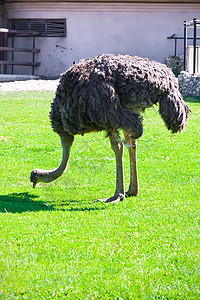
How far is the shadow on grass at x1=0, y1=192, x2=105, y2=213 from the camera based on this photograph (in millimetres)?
6828

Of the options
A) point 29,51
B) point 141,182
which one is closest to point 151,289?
point 141,182

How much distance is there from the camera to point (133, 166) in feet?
23.9

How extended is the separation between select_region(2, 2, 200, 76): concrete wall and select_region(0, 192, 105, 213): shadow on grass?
16069mm

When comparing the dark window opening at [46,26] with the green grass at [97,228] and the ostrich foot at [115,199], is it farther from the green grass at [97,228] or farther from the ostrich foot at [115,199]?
the ostrich foot at [115,199]

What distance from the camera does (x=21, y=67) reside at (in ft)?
76.4

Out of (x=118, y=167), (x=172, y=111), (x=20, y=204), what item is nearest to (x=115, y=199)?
(x=118, y=167)

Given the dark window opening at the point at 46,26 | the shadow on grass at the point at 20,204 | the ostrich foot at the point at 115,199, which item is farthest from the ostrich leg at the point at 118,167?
the dark window opening at the point at 46,26

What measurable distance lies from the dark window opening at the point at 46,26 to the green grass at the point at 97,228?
42.9ft

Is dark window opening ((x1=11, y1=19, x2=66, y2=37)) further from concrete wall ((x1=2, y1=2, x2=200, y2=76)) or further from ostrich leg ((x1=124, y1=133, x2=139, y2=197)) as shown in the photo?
ostrich leg ((x1=124, y1=133, x2=139, y2=197))

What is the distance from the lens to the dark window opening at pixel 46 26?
22906 mm

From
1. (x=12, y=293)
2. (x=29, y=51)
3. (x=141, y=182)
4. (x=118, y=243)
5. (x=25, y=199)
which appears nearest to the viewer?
(x=12, y=293)

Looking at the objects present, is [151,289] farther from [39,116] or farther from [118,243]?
[39,116]

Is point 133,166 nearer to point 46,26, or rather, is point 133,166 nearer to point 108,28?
point 108,28

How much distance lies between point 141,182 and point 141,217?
186 centimetres
